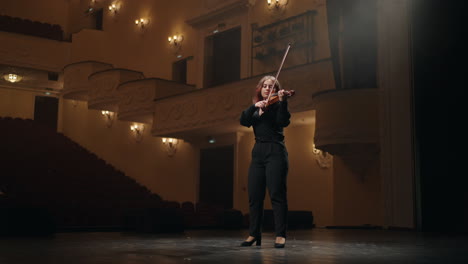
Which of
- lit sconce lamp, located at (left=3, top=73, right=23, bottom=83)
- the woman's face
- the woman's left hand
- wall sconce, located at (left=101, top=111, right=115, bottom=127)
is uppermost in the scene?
lit sconce lamp, located at (left=3, top=73, right=23, bottom=83)

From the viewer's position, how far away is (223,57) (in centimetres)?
1371

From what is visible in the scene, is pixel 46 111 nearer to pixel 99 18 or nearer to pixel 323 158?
pixel 99 18

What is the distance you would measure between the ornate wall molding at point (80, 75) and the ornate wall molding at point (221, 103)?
4209 mm

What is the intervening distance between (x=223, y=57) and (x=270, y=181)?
10.2 m

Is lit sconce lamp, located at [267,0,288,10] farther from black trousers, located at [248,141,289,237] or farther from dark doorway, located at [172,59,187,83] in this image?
black trousers, located at [248,141,289,237]

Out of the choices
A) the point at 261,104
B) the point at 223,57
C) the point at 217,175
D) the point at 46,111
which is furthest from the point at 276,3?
the point at 46,111

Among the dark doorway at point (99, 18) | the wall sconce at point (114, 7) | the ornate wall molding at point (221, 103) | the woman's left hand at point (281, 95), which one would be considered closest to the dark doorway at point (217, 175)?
the ornate wall molding at point (221, 103)

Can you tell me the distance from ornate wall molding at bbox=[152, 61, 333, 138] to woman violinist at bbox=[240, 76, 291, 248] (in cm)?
557

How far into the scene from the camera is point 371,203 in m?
8.95

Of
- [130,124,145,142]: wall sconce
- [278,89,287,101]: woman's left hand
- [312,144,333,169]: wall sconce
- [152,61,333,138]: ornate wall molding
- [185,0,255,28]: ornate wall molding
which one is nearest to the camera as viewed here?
[278,89,287,101]: woman's left hand

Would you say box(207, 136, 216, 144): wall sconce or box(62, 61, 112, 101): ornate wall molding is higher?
box(62, 61, 112, 101): ornate wall molding

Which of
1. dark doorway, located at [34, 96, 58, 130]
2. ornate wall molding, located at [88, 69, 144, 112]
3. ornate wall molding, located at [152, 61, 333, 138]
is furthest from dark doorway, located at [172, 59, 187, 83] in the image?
dark doorway, located at [34, 96, 58, 130]

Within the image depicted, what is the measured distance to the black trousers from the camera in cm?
369

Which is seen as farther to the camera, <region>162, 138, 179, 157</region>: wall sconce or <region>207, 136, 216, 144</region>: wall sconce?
<region>162, 138, 179, 157</region>: wall sconce
